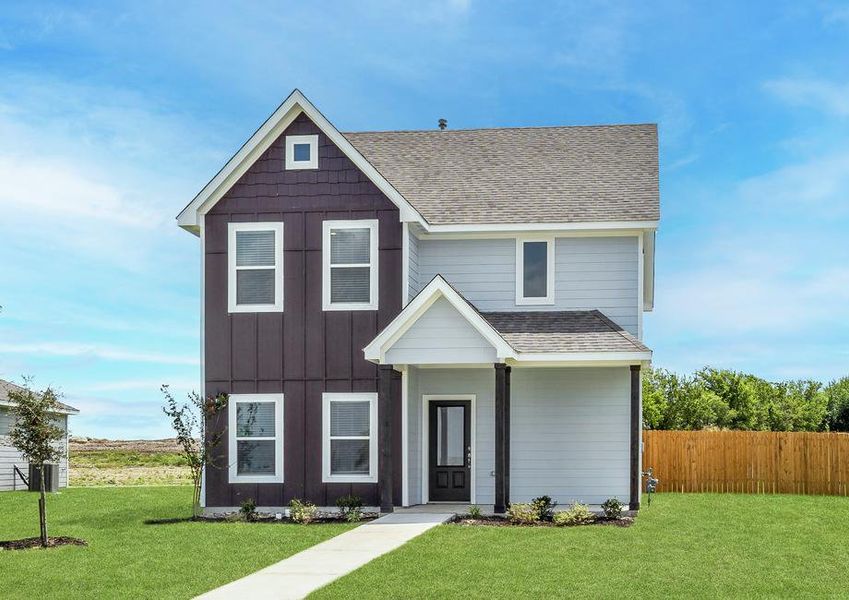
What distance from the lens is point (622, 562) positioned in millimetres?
15516

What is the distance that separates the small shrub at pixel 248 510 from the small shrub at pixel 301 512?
0.79 metres

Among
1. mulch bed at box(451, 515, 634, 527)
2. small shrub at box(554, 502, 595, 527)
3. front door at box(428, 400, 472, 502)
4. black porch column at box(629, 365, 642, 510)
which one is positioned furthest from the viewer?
front door at box(428, 400, 472, 502)

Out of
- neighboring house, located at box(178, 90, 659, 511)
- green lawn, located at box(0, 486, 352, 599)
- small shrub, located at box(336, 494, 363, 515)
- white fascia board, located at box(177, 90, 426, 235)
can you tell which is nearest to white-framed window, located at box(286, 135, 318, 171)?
neighboring house, located at box(178, 90, 659, 511)

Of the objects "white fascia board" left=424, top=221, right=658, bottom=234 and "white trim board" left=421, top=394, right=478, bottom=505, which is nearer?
"white fascia board" left=424, top=221, right=658, bottom=234

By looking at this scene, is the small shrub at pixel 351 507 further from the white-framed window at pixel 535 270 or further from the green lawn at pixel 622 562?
the white-framed window at pixel 535 270

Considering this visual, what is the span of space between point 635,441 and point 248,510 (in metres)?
8.06

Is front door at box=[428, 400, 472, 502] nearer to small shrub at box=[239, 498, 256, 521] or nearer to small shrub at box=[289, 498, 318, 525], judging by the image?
small shrub at box=[289, 498, 318, 525]

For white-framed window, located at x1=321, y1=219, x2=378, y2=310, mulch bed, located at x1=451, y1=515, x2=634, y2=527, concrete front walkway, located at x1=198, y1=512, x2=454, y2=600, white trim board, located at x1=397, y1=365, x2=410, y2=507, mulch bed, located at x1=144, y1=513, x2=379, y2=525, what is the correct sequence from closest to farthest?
1. concrete front walkway, located at x1=198, y1=512, x2=454, y2=600
2. mulch bed, located at x1=451, y1=515, x2=634, y2=527
3. mulch bed, located at x1=144, y1=513, x2=379, y2=525
4. white trim board, located at x1=397, y1=365, x2=410, y2=507
5. white-framed window, located at x1=321, y1=219, x2=378, y2=310

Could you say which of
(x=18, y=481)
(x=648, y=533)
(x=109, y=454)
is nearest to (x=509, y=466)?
(x=648, y=533)

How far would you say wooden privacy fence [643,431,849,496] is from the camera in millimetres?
30797

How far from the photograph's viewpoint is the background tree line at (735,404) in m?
39.3

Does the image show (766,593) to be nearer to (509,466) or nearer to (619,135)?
(509,466)

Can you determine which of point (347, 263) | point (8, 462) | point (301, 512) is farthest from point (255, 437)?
point (8, 462)

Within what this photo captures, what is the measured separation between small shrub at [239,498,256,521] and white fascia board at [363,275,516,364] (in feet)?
12.9
